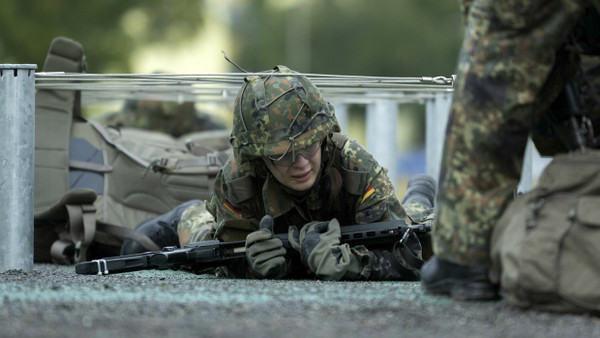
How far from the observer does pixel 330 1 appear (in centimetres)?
3788

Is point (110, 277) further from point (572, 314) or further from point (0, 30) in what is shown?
point (0, 30)

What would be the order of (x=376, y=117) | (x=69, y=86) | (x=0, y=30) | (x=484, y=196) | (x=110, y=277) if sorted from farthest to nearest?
1. (x=0, y=30)
2. (x=376, y=117)
3. (x=69, y=86)
4. (x=110, y=277)
5. (x=484, y=196)

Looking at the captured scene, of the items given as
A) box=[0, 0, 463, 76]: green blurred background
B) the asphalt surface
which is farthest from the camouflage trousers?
box=[0, 0, 463, 76]: green blurred background

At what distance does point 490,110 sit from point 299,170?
161 centimetres

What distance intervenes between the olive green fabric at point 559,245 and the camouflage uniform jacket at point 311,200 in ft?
5.45

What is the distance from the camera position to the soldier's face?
187 inches

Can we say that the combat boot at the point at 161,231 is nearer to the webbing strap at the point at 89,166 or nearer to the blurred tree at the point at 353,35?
the webbing strap at the point at 89,166

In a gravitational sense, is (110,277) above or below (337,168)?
below

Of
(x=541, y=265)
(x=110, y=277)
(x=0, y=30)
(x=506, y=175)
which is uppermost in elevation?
(x=0, y=30)

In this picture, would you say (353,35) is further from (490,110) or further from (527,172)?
(490,110)

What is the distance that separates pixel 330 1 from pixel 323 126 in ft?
110

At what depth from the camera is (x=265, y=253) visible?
15.4ft

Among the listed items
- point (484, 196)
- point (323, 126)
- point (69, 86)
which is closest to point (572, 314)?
point (484, 196)

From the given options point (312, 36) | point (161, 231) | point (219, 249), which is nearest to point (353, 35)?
point (312, 36)
